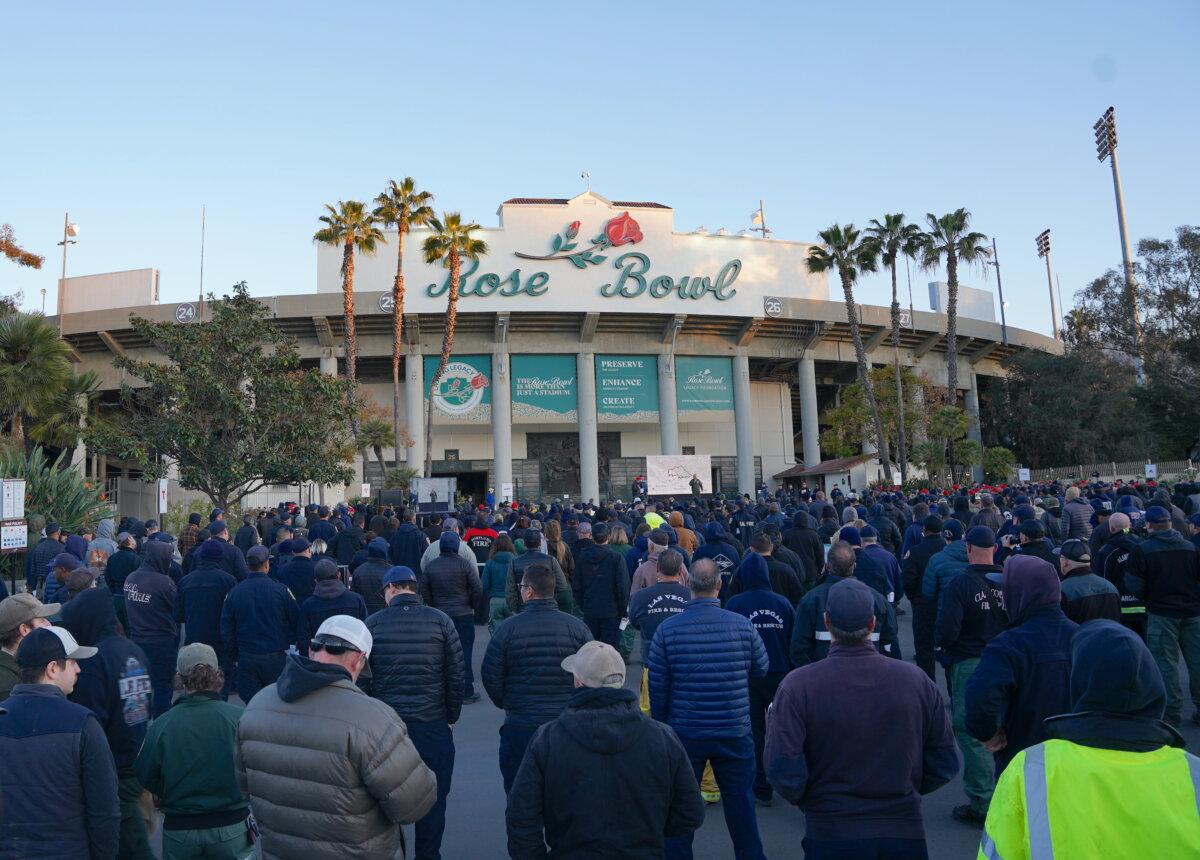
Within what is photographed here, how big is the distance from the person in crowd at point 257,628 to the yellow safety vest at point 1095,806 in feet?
20.1

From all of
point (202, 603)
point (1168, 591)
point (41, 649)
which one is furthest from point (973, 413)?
point (41, 649)

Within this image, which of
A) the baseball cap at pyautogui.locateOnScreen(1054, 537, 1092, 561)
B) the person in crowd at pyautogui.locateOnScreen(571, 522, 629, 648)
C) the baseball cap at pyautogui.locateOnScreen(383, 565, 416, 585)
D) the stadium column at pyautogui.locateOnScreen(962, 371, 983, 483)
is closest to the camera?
the baseball cap at pyautogui.locateOnScreen(1054, 537, 1092, 561)

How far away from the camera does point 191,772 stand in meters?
3.89

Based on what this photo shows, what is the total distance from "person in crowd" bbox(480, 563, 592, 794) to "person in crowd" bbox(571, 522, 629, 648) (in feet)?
12.2

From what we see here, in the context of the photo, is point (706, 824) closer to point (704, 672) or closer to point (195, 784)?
point (704, 672)

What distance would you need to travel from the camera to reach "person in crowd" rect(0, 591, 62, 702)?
14.2 ft

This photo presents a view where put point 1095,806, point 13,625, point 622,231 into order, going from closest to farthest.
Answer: point 1095,806
point 13,625
point 622,231

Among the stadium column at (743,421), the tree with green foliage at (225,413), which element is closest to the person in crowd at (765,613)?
the tree with green foliage at (225,413)

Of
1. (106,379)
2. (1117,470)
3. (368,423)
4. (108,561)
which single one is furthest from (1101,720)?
(106,379)

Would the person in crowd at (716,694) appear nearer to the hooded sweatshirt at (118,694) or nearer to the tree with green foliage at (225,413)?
the hooded sweatshirt at (118,694)

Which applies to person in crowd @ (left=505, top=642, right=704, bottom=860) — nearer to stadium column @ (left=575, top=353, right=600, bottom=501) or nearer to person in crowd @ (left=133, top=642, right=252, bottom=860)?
person in crowd @ (left=133, top=642, right=252, bottom=860)

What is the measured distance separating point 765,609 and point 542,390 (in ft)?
124

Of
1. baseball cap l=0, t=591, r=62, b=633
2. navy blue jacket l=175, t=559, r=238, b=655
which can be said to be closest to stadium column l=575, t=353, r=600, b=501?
navy blue jacket l=175, t=559, r=238, b=655

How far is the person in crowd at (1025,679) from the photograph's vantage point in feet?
12.8
